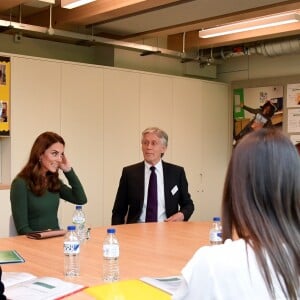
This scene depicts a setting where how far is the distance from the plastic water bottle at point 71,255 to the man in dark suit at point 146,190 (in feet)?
5.55

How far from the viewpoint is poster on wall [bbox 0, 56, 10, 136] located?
16.7 feet

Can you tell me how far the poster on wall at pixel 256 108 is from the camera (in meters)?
7.05

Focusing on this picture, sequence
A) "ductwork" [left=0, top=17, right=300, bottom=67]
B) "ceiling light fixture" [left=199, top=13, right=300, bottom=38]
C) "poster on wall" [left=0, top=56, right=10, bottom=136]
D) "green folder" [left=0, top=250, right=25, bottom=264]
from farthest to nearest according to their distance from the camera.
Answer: "ductwork" [left=0, top=17, right=300, bottom=67] < "poster on wall" [left=0, top=56, right=10, bottom=136] < "ceiling light fixture" [left=199, top=13, right=300, bottom=38] < "green folder" [left=0, top=250, right=25, bottom=264]

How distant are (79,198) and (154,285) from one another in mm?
2002

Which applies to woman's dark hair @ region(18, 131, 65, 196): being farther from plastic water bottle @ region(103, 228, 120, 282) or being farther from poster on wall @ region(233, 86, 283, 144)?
poster on wall @ region(233, 86, 283, 144)

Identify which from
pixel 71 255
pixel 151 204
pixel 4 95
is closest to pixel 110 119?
pixel 4 95

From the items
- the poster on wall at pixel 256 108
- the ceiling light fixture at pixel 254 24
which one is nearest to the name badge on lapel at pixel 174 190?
the ceiling light fixture at pixel 254 24

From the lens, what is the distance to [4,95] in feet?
16.8

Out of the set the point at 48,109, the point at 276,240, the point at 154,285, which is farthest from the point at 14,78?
the point at 276,240

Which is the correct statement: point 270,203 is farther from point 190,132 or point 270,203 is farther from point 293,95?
point 293,95

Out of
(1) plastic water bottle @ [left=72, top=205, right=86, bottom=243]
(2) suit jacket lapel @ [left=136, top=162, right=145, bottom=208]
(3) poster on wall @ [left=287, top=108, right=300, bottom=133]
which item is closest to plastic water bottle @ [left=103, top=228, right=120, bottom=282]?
(1) plastic water bottle @ [left=72, top=205, right=86, bottom=243]

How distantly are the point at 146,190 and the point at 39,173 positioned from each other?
39.2 inches

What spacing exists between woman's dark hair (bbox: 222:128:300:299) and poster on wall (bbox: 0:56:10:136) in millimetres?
4142

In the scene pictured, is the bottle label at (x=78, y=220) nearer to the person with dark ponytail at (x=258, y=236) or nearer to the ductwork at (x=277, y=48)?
the person with dark ponytail at (x=258, y=236)
